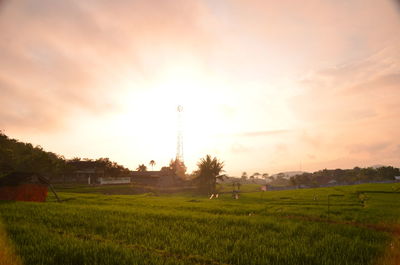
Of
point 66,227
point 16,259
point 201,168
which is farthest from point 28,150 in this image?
point 16,259

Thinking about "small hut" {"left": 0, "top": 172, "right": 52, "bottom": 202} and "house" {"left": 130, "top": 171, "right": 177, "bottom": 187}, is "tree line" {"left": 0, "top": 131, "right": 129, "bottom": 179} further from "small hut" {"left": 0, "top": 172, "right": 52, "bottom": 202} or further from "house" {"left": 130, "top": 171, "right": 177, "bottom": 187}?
"small hut" {"left": 0, "top": 172, "right": 52, "bottom": 202}

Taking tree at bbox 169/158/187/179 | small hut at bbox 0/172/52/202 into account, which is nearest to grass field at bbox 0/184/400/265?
small hut at bbox 0/172/52/202

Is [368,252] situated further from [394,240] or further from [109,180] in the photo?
[109,180]

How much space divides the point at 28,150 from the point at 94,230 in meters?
61.5

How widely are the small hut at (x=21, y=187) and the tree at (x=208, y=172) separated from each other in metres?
36.5

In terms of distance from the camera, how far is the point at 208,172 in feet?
180

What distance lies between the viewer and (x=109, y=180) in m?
55.7

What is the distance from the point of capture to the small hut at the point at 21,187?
19.8 m

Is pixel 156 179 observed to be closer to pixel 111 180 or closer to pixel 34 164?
pixel 111 180

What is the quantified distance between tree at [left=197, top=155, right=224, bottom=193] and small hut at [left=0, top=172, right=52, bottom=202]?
36545 mm

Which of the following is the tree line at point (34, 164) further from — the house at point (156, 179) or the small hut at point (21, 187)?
the small hut at point (21, 187)

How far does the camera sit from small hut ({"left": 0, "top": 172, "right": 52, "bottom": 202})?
1980 centimetres

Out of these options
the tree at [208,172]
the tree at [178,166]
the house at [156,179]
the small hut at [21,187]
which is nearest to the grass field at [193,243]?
the small hut at [21,187]

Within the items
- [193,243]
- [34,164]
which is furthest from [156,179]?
[193,243]
